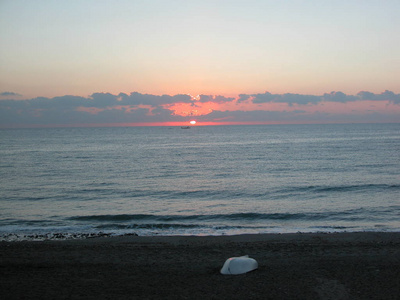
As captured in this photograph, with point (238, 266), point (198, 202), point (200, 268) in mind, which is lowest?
point (198, 202)

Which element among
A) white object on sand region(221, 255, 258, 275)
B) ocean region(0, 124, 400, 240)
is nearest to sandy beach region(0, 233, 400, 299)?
white object on sand region(221, 255, 258, 275)

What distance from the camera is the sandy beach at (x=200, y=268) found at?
9023 millimetres

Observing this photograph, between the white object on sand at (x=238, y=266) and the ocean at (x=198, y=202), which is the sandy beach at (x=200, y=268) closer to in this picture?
the white object on sand at (x=238, y=266)

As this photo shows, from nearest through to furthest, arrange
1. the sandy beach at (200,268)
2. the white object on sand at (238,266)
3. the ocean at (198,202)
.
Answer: the sandy beach at (200,268) < the white object on sand at (238,266) < the ocean at (198,202)

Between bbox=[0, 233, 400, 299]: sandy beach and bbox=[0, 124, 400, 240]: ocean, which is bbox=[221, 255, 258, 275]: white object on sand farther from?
bbox=[0, 124, 400, 240]: ocean

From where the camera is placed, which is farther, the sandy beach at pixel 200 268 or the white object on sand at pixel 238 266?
the white object on sand at pixel 238 266

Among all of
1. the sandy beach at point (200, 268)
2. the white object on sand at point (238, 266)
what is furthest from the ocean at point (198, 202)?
the white object on sand at point (238, 266)

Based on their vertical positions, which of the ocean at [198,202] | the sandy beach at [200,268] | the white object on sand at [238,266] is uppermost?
the white object on sand at [238,266]

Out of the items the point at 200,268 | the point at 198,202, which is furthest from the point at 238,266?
the point at 198,202

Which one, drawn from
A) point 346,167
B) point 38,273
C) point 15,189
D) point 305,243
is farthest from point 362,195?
point 15,189

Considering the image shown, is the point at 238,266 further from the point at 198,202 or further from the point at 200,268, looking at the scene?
the point at 198,202

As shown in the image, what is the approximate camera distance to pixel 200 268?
36.5 feet

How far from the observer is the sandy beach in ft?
29.6

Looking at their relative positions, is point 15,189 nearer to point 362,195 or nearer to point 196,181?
point 196,181
